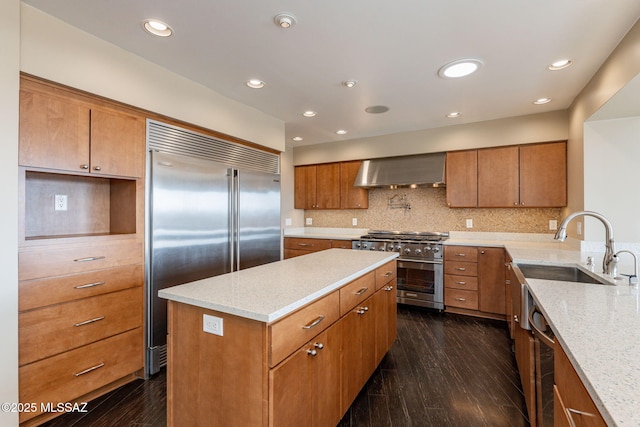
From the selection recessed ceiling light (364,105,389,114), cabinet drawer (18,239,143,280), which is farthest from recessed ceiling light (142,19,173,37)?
Answer: recessed ceiling light (364,105,389,114)

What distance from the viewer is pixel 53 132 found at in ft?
6.28

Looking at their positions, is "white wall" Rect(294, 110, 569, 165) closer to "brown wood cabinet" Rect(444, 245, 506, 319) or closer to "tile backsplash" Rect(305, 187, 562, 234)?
"tile backsplash" Rect(305, 187, 562, 234)

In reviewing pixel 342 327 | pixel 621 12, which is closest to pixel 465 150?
pixel 621 12

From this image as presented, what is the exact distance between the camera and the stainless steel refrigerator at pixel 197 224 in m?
2.47

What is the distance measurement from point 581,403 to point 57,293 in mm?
2610

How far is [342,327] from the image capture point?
1750 millimetres

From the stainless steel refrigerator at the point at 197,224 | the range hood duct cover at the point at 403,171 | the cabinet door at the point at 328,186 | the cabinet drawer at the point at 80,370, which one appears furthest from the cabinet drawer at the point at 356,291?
the cabinet door at the point at 328,186

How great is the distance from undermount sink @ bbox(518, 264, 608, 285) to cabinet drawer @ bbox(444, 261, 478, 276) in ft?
3.80

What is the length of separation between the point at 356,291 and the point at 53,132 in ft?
7.12

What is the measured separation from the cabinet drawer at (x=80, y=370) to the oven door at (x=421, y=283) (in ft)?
9.99

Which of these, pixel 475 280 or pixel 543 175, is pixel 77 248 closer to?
pixel 475 280

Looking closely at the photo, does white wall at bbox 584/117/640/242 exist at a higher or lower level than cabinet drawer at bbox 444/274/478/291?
higher

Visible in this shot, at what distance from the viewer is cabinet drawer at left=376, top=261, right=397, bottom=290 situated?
2325mm

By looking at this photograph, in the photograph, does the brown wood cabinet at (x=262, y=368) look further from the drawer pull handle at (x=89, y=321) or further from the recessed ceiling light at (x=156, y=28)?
the recessed ceiling light at (x=156, y=28)
